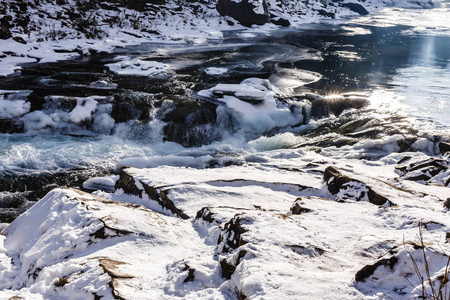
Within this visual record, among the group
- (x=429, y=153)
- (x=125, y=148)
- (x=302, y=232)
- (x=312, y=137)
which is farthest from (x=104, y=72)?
(x=302, y=232)

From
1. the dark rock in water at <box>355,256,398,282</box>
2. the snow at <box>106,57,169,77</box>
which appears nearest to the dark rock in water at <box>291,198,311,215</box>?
the dark rock in water at <box>355,256,398,282</box>

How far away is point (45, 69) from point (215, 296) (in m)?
14.0

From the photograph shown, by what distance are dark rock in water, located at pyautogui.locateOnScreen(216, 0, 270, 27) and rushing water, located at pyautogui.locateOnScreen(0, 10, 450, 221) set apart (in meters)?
11.9

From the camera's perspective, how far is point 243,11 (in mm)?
30641

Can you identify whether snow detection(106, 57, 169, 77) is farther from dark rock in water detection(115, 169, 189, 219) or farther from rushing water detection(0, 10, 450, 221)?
dark rock in water detection(115, 169, 189, 219)

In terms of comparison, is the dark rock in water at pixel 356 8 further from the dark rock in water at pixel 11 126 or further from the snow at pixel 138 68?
the dark rock in water at pixel 11 126

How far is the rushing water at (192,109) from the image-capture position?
8523 millimetres

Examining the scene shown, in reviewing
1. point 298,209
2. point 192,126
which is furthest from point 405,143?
point 298,209

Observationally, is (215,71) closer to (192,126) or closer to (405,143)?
(192,126)

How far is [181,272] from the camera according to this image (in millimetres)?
3053

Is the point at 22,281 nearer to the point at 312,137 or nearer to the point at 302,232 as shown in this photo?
the point at 302,232

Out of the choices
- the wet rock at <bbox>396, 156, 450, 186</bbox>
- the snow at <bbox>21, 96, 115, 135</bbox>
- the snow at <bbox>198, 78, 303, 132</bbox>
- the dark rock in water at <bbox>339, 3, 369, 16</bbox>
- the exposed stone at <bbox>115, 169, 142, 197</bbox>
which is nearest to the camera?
the exposed stone at <bbox>115, 169, 142, 197</bbox>

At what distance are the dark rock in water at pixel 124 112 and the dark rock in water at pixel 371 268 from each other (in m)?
9.09

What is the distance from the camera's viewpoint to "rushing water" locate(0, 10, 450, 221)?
8.52 metres
